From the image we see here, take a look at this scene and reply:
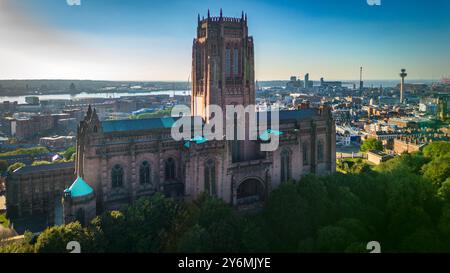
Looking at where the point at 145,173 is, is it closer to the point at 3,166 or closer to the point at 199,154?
the point at 199,154

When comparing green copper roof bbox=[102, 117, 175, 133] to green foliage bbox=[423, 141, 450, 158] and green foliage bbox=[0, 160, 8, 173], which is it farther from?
green foliage bbox=[423, 141, 450, 158]

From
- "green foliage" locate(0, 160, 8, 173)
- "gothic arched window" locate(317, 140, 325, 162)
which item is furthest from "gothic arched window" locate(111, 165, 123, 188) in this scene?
"green foliage" locate(0, 160, 8, 173)

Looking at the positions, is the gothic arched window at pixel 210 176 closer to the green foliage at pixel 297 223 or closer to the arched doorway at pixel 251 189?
the green foliage at pixel 297 223

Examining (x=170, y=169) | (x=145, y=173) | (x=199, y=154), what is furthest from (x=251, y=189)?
(x=145, y=173)

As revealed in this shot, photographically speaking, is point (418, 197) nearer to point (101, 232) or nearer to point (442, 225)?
point (442, 225)
